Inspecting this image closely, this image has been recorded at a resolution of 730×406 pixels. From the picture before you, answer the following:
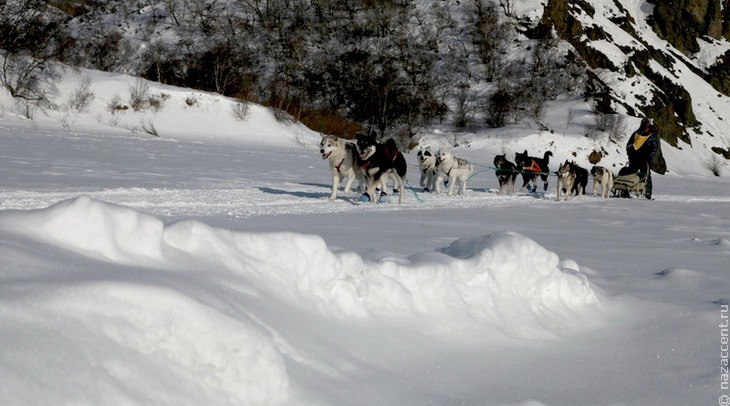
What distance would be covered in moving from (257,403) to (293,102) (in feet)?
129

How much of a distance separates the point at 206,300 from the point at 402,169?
817cm

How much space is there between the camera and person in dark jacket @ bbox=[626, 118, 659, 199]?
13328 mm

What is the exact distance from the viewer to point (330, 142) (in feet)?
30.1

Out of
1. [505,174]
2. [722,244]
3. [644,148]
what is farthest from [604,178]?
[722,244]

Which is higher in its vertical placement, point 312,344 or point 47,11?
point 47,11

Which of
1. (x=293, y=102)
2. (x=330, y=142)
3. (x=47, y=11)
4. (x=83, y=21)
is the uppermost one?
(x=83, y=21)

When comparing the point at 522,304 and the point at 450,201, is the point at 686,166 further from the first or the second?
the point at 522,304

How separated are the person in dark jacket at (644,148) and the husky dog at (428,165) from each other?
14.3ft

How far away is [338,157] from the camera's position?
9375 millimetres

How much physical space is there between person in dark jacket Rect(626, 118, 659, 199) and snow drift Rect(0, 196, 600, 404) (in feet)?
36.6

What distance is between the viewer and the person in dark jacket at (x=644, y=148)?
525 inches

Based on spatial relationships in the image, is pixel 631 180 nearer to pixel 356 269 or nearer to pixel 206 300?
pixel 356 269

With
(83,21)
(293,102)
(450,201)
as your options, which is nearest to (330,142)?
(450,201)

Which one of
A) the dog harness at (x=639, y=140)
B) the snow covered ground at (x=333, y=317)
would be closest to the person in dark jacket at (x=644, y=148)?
the dog harness at (x=639, y=140)
